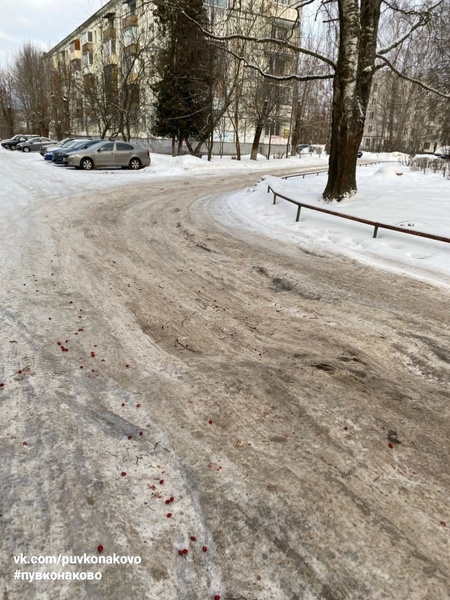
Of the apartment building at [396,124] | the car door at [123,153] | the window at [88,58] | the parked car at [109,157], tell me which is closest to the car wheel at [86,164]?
the parked car at [109,157]

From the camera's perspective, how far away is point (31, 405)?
3100 millimetres

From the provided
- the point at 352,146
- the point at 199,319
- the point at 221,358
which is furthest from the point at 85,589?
the point at 352,146

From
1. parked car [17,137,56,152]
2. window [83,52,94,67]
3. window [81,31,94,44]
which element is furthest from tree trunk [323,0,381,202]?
window [81,31,94,44]

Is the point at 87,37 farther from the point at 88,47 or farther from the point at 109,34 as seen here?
the point at 109,34

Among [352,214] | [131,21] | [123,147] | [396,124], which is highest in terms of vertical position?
[131,21]

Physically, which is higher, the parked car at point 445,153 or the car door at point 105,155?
the parked car at point 445,153

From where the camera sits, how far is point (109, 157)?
23219 mm

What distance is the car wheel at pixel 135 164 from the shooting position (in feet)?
79.1

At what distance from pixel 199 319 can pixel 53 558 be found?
9.96ft

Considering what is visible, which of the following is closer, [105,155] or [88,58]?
[105,155]

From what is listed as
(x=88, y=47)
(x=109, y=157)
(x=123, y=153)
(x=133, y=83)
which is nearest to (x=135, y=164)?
(x=123, y=153)

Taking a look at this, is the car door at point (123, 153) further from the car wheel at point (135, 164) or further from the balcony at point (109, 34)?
the balcony at point (109, 34)

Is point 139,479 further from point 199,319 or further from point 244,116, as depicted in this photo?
point 244,116

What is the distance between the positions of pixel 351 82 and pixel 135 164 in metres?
16.5
